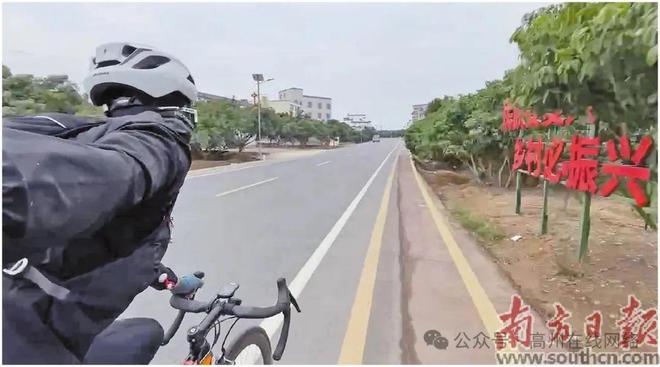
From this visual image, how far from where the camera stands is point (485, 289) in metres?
2.23

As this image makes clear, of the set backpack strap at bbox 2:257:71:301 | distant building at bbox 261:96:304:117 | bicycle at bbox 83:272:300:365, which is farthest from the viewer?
distant building at bbox 261:96:304:117

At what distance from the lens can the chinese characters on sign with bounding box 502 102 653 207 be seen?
5.37 feet

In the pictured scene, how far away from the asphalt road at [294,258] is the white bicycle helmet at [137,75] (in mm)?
773

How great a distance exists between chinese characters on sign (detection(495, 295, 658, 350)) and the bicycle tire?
79cm

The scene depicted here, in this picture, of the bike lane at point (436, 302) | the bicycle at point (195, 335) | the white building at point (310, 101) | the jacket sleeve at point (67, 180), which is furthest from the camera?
the white building at point (310, 101)

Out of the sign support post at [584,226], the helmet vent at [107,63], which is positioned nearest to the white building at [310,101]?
the helmet vent at [107,63]

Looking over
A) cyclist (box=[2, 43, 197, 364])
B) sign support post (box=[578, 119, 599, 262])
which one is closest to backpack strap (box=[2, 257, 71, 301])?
cyclist (box=[2, 43, 197, 364])

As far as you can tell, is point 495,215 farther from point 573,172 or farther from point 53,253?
point 53,253

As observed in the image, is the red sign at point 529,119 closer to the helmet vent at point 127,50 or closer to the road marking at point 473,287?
the road marking at point 473,287

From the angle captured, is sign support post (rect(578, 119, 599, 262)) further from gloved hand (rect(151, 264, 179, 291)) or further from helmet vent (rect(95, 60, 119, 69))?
helmet vent (rect(95, 60, 119, 69))

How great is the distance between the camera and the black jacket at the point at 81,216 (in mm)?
531

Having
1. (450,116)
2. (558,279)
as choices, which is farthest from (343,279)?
(450,116)

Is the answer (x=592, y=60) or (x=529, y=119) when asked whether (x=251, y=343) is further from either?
(x=529, y=119)

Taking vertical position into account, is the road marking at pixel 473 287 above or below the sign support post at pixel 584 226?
below
